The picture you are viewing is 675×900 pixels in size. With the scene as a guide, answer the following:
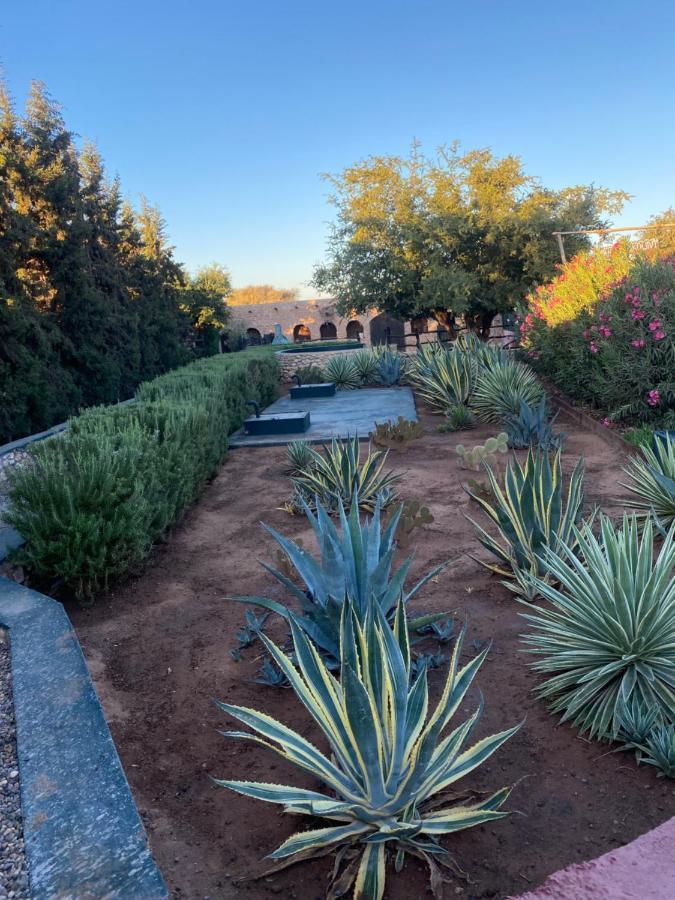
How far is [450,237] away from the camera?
20.3m

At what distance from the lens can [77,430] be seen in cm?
577

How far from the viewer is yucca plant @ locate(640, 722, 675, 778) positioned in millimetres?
2188

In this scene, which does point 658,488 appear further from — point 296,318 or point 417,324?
point 296,318

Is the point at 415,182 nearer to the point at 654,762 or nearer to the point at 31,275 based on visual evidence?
the point at 31,275

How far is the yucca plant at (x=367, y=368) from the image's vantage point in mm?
15823

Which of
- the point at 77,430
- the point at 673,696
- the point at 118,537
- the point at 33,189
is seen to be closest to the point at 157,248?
the point at 33,189

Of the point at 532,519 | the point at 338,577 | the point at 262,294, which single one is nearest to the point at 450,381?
the point at 532,519

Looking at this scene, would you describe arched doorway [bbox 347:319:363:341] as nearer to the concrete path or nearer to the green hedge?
the green hedge

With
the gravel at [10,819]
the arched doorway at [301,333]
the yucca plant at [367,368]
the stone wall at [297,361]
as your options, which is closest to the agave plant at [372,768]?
the gravel at [10,819]

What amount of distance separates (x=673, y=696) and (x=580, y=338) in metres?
7.33

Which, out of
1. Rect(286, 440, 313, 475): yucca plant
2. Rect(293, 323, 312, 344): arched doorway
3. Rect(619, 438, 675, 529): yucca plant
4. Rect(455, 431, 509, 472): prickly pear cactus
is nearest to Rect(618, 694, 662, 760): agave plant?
Rect(619, 438, 675, 529): yucca plant

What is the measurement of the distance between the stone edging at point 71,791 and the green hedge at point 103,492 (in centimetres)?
119

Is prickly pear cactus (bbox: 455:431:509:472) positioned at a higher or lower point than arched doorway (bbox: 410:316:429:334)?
lower

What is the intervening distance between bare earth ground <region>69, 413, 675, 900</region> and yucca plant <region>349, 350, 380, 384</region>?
35.7ft
